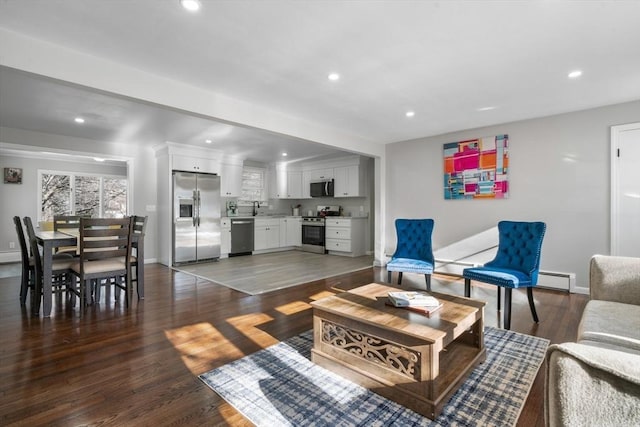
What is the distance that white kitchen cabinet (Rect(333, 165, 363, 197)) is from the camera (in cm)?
707

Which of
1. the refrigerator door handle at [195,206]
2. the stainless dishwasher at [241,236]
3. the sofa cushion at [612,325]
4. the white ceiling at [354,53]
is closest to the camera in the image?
the sofa cushion at [612,325]

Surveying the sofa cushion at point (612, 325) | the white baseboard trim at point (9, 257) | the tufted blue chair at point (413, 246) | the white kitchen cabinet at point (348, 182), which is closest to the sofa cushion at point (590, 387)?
the sofa cushion at point (612, 325)

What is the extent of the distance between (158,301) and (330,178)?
16.2 feet

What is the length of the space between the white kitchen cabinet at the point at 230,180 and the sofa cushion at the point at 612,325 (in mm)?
6555

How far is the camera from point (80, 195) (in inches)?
301

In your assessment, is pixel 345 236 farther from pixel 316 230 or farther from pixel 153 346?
pixel 153 346

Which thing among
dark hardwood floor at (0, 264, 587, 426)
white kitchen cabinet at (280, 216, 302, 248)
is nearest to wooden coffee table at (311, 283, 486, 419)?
dark hardwood floor at (0, 264, 587, 426)

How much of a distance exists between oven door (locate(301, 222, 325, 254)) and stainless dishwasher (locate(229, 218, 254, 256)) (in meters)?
1.49

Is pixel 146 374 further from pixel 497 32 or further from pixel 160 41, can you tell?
pixel 497 32

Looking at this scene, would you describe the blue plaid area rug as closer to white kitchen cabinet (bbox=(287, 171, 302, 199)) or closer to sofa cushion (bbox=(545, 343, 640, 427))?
sofa cushion (bbox=(545, 343, 640, 427))

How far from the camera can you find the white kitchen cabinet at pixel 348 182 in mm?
7066

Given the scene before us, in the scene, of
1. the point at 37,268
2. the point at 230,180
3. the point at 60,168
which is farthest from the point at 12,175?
the point at 37,268

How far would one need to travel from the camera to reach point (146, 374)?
2002 millimetres

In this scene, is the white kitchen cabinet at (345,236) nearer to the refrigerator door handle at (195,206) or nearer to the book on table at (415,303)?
the refrigerator door handle at (195,206)
